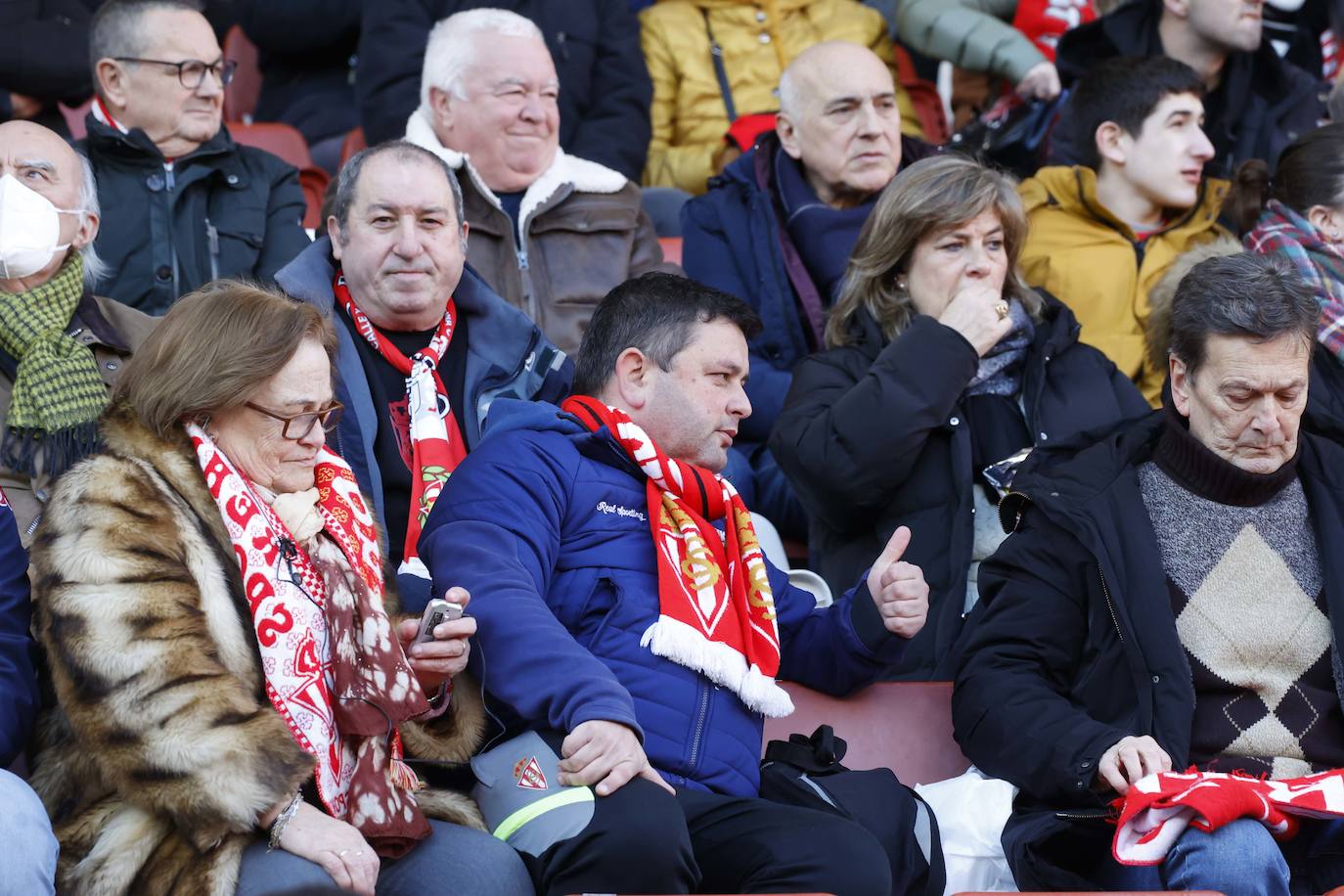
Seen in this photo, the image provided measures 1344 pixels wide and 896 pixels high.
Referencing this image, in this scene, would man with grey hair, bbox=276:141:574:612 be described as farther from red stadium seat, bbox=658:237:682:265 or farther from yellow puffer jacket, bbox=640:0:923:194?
yellow puffer jacket, bbox=640:0:923:194

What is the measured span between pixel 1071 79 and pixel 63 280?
343cm

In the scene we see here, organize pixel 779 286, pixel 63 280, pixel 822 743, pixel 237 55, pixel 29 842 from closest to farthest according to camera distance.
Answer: pixel 29 842
pixel 822 743
pixel 63 280
pixel 779 286
pixel 237 55

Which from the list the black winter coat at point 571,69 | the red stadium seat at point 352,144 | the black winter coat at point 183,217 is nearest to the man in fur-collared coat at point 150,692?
the black winter coat at point 183,217

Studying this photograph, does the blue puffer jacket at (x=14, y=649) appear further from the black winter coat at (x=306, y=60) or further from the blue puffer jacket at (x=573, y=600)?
the black winter coat at (x=306, y=60)

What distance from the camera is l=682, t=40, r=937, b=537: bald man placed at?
15.1ft

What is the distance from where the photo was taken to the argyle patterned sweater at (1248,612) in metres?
3.20

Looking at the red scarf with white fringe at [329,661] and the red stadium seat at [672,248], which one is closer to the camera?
the red scarf with white fringe at [329,661]

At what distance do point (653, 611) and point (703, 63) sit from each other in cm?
324

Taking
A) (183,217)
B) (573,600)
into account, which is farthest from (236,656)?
(183,217)

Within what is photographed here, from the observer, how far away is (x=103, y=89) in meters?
4.68

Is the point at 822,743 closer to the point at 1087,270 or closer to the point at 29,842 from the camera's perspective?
the point at 29,842

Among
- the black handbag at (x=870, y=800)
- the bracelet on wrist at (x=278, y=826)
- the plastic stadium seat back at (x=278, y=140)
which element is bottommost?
the black handbag at (x=870, y=800)

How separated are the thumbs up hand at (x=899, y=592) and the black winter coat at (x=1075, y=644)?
137 mm

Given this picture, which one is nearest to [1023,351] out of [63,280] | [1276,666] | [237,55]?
[1276,666]
